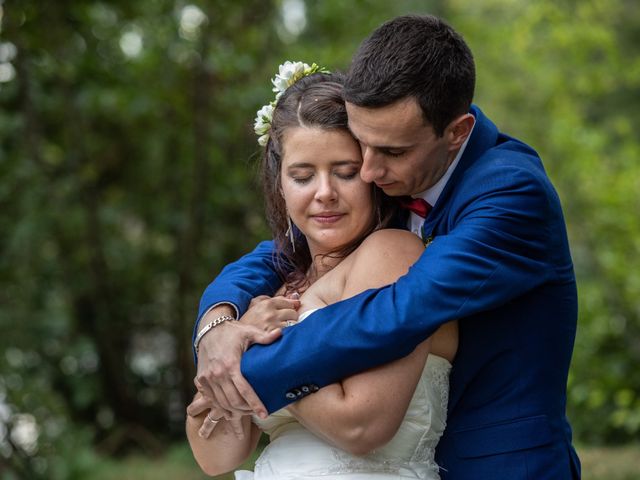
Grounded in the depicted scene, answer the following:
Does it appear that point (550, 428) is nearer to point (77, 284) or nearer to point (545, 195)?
point (545, 195)

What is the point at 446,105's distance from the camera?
2.75 m

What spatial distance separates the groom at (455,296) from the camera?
2.50m

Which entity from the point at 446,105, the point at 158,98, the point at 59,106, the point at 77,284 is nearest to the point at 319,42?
the point at 158,98

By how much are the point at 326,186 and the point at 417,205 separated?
319 mm

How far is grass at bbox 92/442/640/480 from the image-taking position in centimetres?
634

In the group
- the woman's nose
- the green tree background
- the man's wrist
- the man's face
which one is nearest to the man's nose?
the man's face

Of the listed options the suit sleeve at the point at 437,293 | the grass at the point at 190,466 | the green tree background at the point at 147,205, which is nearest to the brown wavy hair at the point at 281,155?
the suit sleeve at the point at 437,293

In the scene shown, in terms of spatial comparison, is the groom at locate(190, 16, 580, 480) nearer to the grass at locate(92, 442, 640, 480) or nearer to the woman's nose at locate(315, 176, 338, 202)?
the woman's nose at locate(315, 176, 338, 202)

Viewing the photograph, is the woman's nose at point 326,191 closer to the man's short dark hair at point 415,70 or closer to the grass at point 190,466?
the man's short dark hair at point 415,70

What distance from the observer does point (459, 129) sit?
2.83 metres

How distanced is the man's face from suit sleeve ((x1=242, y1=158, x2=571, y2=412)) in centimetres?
19

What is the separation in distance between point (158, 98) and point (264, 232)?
156 centimetres

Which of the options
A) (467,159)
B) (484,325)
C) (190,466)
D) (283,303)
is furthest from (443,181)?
(190,466)

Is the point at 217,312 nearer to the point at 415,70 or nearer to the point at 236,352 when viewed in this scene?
the point at 236,352
